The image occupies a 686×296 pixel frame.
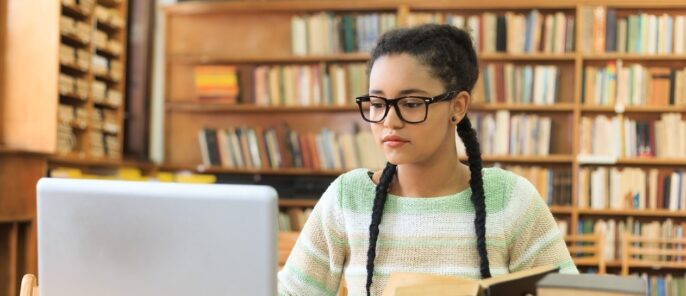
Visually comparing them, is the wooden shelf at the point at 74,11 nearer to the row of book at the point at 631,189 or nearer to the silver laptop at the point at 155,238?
the row of book at the point at 631,189

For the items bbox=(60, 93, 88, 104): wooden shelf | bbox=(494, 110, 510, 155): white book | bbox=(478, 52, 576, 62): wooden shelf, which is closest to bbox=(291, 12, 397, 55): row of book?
bbox=(478, 52, 576, 62): wooden shelf

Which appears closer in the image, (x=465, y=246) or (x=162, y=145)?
(x=465, y=246)

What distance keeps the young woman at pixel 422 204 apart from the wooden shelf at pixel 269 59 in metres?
3.49

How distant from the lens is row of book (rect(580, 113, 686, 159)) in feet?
15.4

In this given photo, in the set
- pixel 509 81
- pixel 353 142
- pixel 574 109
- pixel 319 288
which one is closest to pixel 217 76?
pixel 353 142

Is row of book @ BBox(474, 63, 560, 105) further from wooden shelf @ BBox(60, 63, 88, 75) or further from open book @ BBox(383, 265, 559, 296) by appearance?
open book @ BBox(383, 265, 559, 296)

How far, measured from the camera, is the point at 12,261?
364 centimetres

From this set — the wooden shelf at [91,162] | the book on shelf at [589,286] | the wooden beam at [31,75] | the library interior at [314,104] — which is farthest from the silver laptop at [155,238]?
the wooden beam at [31,75]

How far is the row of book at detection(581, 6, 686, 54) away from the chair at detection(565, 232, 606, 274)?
1.13 meters

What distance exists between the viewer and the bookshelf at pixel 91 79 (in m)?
4.12

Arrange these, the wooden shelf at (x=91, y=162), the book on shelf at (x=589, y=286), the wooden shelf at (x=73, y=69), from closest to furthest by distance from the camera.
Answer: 1. the book on shelf at (x=589, y=286)
2. the wooden shelf at (x=91, y=162)
3. the wooden shelf at (x=73, y=69)

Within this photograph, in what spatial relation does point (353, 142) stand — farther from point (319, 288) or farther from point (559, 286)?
point (559, 286)

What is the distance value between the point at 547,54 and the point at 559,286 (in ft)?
13.2

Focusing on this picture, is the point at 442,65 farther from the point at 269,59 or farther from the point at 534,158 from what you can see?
the point at 269,59
